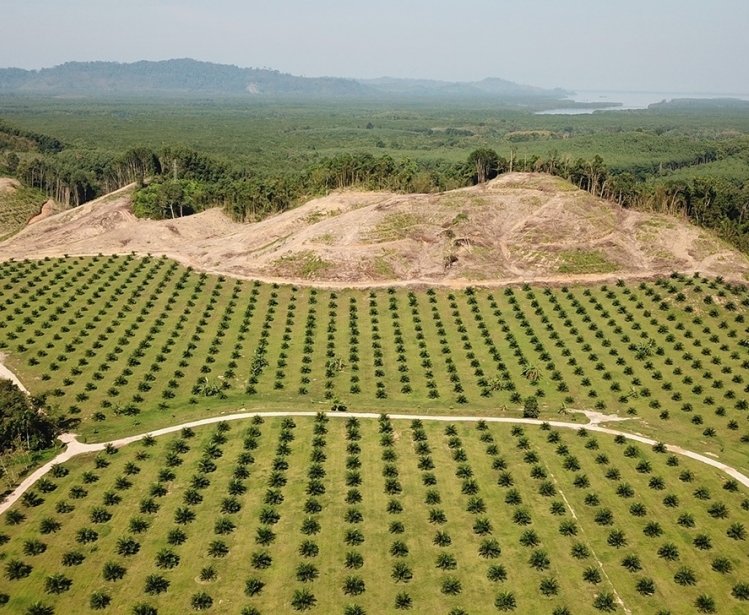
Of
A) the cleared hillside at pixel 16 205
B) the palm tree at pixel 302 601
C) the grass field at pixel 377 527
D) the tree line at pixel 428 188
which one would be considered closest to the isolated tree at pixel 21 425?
the grass field at pixel 377 527

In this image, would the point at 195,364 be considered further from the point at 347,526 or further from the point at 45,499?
the point at 347,526

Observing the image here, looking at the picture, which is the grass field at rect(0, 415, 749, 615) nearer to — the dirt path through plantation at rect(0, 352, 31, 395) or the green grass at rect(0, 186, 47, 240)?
the dirt path through plantation at rect(0, 352, 31, 395)

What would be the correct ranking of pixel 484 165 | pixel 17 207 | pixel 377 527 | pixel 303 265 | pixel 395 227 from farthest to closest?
pixel 17 207, pixel 484 165, pixel 395 227, pixel 303 265, pixel 377 527

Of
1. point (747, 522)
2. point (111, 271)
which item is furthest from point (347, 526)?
point (111, 271)

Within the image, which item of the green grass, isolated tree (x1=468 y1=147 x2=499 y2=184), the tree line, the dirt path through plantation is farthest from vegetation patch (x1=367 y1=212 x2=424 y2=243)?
the green grass

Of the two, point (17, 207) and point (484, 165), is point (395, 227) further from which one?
point (17, 207)

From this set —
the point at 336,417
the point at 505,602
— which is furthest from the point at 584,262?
the point at 505,602
